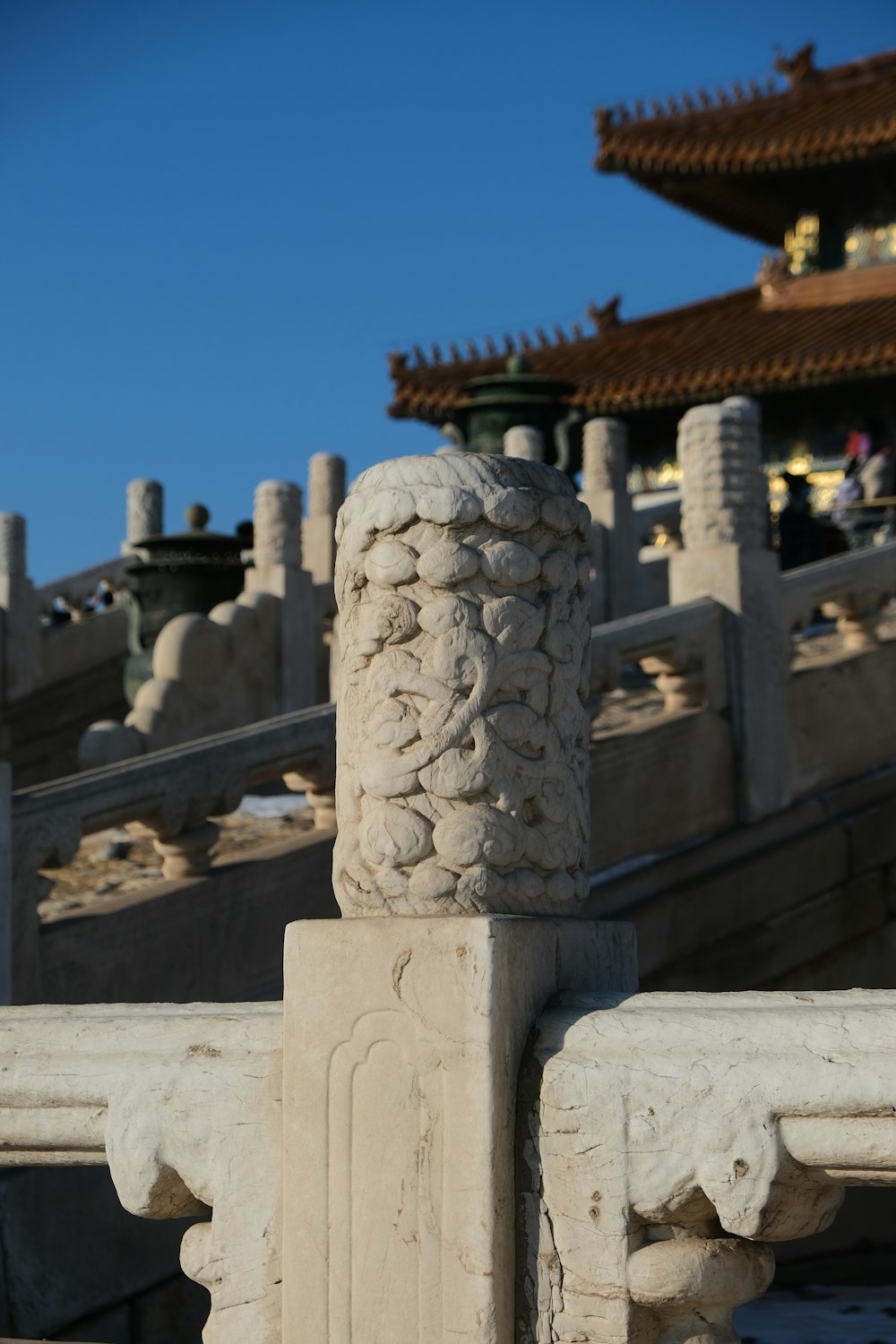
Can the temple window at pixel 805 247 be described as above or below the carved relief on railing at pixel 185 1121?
above

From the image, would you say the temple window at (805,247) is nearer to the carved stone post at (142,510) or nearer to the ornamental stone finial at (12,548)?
the carved stone post at (142,510)

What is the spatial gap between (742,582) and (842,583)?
2.84ft

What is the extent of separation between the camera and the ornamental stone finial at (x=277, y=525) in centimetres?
1055

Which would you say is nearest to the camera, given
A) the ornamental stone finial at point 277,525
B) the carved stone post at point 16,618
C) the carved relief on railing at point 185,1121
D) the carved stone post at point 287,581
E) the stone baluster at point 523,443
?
the carved relief on railing at point 185,1121

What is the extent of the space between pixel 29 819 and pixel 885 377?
14213mm

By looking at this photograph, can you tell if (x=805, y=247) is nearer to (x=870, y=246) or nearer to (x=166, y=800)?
(x=870, y=246)

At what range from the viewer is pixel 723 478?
7.04 meters

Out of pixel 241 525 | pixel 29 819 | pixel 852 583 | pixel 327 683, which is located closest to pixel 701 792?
pixel 852 583

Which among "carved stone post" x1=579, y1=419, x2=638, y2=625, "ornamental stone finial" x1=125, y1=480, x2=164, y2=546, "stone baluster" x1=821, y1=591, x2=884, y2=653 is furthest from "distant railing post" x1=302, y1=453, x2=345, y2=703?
"stone baluster" x1=821, y1=591, x2=884, y2=653

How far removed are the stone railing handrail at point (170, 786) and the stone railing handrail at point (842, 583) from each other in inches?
85.3

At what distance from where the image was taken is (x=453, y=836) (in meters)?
2.68

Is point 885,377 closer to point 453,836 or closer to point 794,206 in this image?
point 794,206

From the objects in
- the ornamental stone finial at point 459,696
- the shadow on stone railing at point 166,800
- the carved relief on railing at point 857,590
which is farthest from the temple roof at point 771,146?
the ornamental stone finial at point 459,696

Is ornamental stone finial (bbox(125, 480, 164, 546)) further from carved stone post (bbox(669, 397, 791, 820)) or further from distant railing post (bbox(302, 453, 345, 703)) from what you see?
carved stone post (bbox(669, 397, 791, 820))
